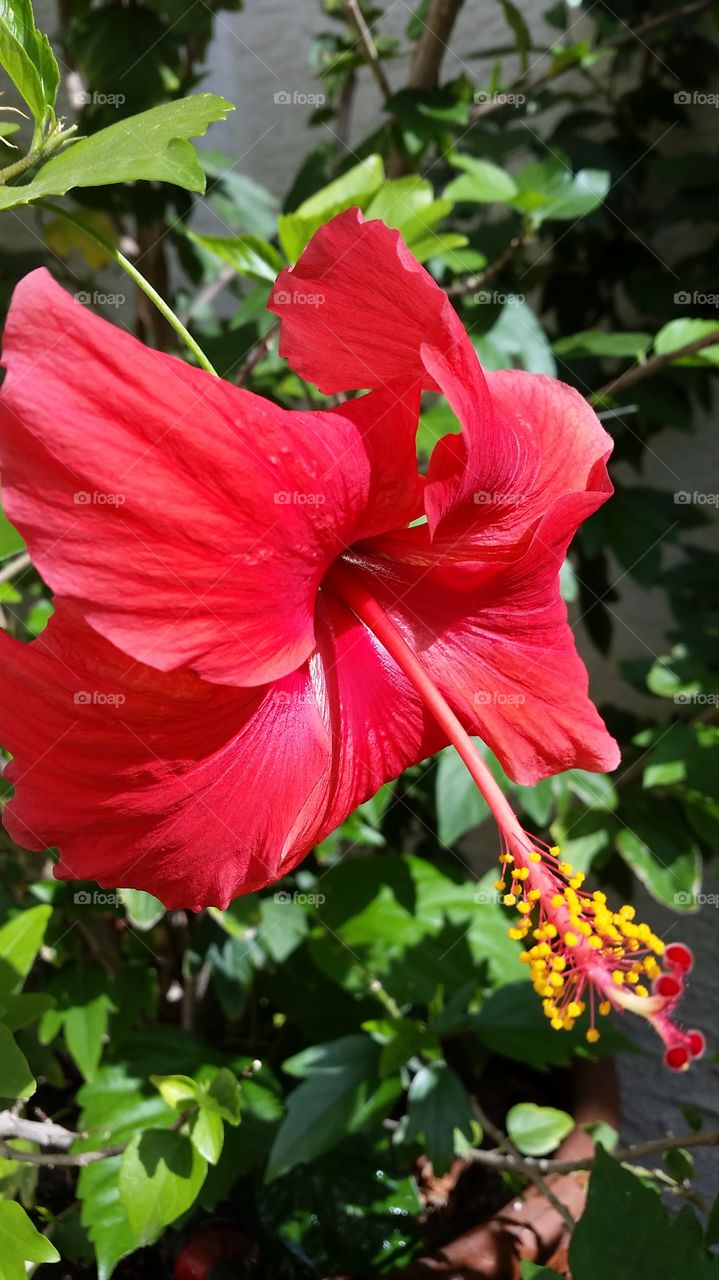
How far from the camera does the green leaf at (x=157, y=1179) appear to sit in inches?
25.9

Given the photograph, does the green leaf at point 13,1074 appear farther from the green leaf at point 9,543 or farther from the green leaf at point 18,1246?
the green leaf at point 9,543

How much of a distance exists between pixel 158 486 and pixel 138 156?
0.48 feet

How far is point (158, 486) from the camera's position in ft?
1.26

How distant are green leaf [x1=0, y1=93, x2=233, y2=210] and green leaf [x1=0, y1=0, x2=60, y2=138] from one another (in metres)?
0.03

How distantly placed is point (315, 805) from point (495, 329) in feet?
2.41

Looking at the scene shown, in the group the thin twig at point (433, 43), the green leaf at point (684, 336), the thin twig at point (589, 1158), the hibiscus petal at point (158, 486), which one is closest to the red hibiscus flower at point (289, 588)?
the hibiscus petal at point (158, 486)

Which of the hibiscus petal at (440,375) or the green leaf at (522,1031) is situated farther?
the green leaf at (522,1031)

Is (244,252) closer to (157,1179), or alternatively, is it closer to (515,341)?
(515,341)

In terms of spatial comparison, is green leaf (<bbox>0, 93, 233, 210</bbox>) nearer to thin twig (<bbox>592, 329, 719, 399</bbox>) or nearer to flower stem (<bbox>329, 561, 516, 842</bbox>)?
flower stem (<bbox>329, 561, 516, 842</bbox>)

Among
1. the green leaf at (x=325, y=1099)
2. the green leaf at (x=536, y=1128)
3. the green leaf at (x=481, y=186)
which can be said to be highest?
the green leaf at (x=481, y=186)

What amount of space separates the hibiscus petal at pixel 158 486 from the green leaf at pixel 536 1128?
0.75 metres

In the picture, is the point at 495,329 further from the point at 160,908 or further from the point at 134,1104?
the point at 134,1104

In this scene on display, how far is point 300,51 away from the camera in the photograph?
2.30 metres

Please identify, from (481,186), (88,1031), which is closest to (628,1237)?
(88,1031)
